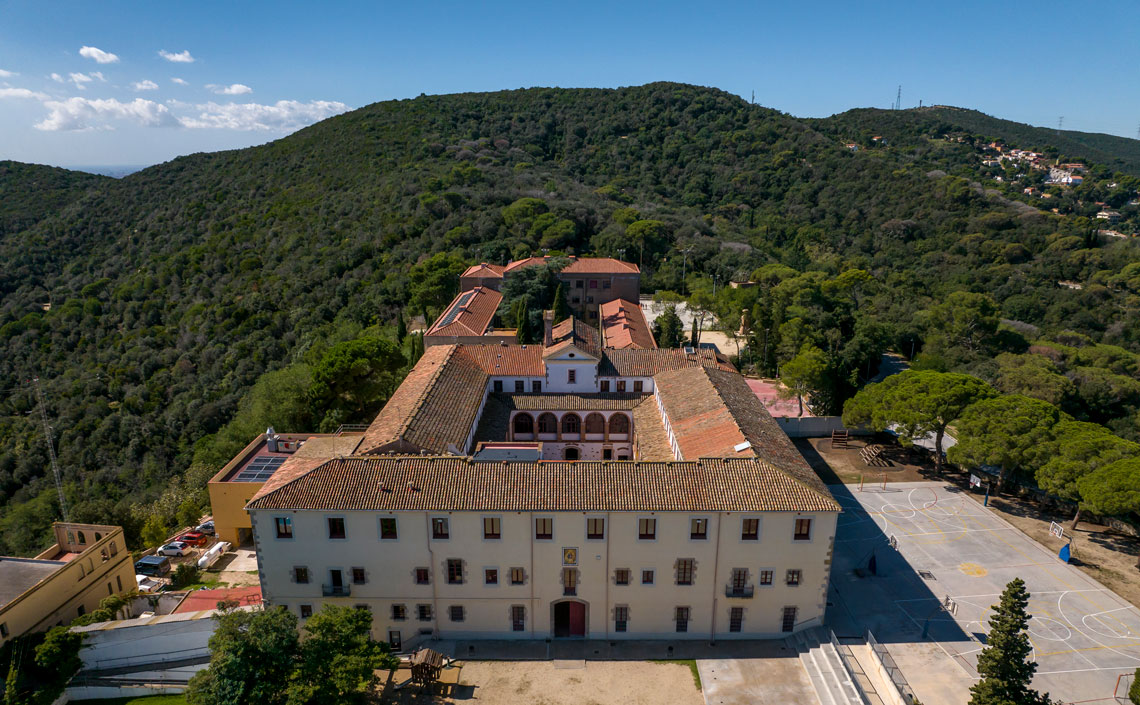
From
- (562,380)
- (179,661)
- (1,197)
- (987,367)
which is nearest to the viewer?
(179,661)

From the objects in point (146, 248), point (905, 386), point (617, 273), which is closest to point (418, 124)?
point (146, 248)

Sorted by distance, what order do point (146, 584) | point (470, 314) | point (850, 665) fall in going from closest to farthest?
point (850, 665) → point (146, 584) → point (470, 314)

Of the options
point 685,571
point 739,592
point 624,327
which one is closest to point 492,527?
point 685,571

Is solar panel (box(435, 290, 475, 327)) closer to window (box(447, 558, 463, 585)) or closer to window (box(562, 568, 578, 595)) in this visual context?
window (box(447, 558, 463, 585))

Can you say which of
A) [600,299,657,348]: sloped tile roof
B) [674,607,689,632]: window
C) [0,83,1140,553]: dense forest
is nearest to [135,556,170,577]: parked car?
[0,83,1140,553]: dense forest

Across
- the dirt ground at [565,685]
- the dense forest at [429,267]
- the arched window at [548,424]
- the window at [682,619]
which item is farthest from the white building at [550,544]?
the dense forest at [429,267]

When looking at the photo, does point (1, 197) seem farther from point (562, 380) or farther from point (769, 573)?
point (769, 573)

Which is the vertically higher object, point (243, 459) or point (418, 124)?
point (418, 124)

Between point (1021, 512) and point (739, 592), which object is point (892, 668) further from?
point (1021, 512)
